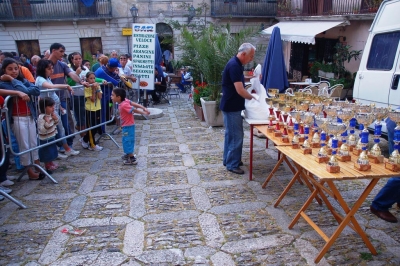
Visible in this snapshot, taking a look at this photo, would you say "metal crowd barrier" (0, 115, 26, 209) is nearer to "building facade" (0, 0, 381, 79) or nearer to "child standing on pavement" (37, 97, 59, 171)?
"child standing on pavement" (37, 97, 59, 171)

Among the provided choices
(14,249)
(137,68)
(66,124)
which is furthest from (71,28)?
(14,249)

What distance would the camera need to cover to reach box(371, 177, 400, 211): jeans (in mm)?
3287

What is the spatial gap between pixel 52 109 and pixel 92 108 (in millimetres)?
1347

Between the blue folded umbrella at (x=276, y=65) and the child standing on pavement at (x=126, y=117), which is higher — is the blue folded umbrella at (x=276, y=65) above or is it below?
above

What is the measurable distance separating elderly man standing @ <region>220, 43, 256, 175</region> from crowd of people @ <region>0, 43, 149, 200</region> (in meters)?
1.51

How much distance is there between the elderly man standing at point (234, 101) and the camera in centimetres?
431

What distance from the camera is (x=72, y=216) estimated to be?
3660mm

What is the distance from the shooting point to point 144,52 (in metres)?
8.62

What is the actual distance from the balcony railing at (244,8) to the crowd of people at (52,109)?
48.8ft

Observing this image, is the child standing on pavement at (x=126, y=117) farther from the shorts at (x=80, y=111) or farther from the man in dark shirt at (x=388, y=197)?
the man in dark shirt at (x=388, y=197)

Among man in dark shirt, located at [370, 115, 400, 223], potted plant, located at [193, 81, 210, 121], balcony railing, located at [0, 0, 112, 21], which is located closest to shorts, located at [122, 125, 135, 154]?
potted plant, located at [193, 81, 210, 121]

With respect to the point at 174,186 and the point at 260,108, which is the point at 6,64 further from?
the point at 260,108

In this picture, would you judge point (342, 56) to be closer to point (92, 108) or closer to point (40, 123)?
point (92, 108)

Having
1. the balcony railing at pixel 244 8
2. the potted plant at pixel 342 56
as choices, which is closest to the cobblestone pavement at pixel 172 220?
the potted plant at pixel 342 56
